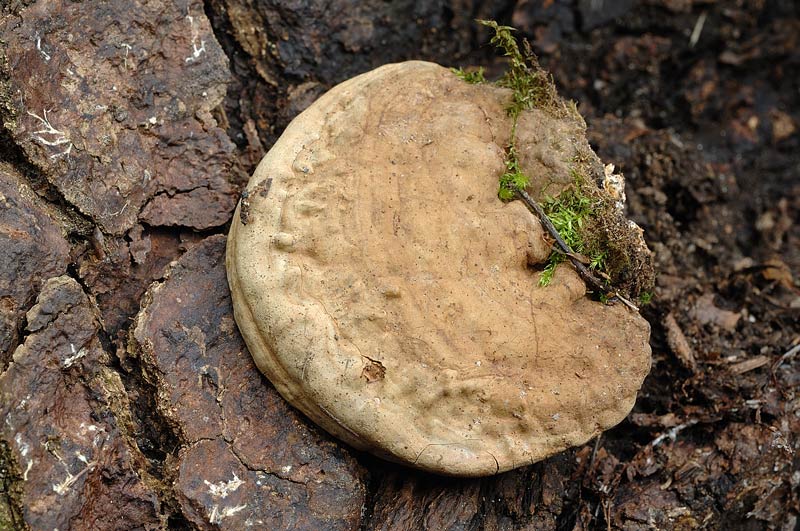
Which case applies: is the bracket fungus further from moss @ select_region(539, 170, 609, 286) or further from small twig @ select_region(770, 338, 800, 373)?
small twig @ select_region(770, 338, 800, 373)

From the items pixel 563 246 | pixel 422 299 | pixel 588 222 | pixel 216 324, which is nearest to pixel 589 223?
pixel 588 222

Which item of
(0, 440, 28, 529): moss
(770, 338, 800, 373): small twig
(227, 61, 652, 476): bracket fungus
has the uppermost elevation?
(227, 61, 652, 476): bracket fungus

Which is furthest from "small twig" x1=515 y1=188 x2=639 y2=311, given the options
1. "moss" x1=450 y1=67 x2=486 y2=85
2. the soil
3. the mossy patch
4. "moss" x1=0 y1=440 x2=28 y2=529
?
"moss" x1=0 y1=440 x2=28 y2=529

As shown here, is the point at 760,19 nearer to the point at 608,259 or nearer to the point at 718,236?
the point at 718,236

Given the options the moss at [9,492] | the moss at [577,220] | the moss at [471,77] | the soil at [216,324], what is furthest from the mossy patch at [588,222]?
the moss at [9,492]

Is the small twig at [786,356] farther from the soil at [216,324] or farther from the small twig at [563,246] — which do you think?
the small twig at [563,246]

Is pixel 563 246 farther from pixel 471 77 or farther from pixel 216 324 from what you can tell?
pixel 216 324
